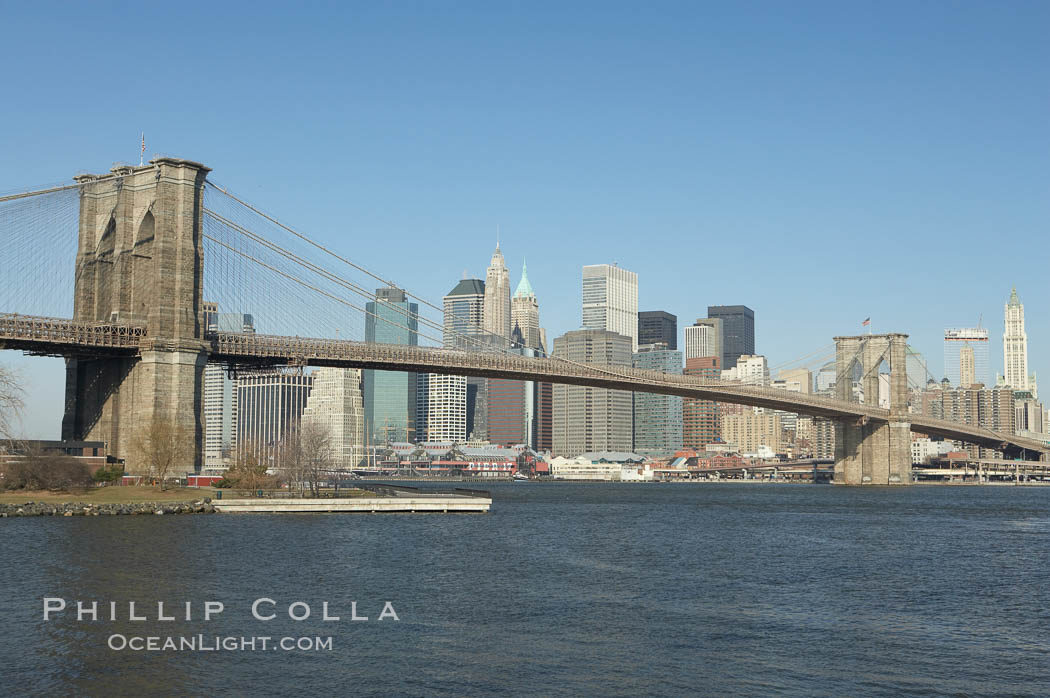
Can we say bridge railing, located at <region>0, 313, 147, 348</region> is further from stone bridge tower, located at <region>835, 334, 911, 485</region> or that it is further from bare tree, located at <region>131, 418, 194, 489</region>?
stone bridge tower, located at <region>835, 334, 911, 485</region>

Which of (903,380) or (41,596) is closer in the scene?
(41,596)

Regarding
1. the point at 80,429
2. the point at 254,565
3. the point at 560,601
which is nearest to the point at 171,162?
the point at 80,429

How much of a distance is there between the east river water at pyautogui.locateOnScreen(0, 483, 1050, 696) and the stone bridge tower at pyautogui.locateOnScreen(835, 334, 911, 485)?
7564 centimetres

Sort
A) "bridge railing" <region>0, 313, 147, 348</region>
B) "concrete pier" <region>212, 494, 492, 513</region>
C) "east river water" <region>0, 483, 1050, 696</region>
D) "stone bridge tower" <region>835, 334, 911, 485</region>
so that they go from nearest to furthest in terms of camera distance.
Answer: "east river water" <region>0, 483, 1050, 696</region> → "concrete pier" <region>212, 494, 492, 513</region> → "bridge railing" <region>0, 313, 147, 348</region> → "stone bridge tower" <region>835, 334, 911, 485</region>

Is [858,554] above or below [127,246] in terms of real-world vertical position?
below

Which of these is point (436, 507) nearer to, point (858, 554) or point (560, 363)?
point (858, 554)

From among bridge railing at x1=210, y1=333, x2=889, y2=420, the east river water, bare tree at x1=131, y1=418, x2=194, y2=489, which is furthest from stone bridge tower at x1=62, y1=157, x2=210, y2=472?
the east river water

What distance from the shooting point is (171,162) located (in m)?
71.2

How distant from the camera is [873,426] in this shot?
130625 millimetres

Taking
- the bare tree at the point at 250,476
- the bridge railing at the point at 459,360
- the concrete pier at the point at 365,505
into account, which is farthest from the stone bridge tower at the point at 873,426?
the bare tree at the point at 250,476

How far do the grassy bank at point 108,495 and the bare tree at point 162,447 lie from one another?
1.37 metres

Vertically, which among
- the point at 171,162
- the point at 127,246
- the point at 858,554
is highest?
the point at 171,162

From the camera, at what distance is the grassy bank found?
198 feet

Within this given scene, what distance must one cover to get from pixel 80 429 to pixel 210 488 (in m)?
11.8
